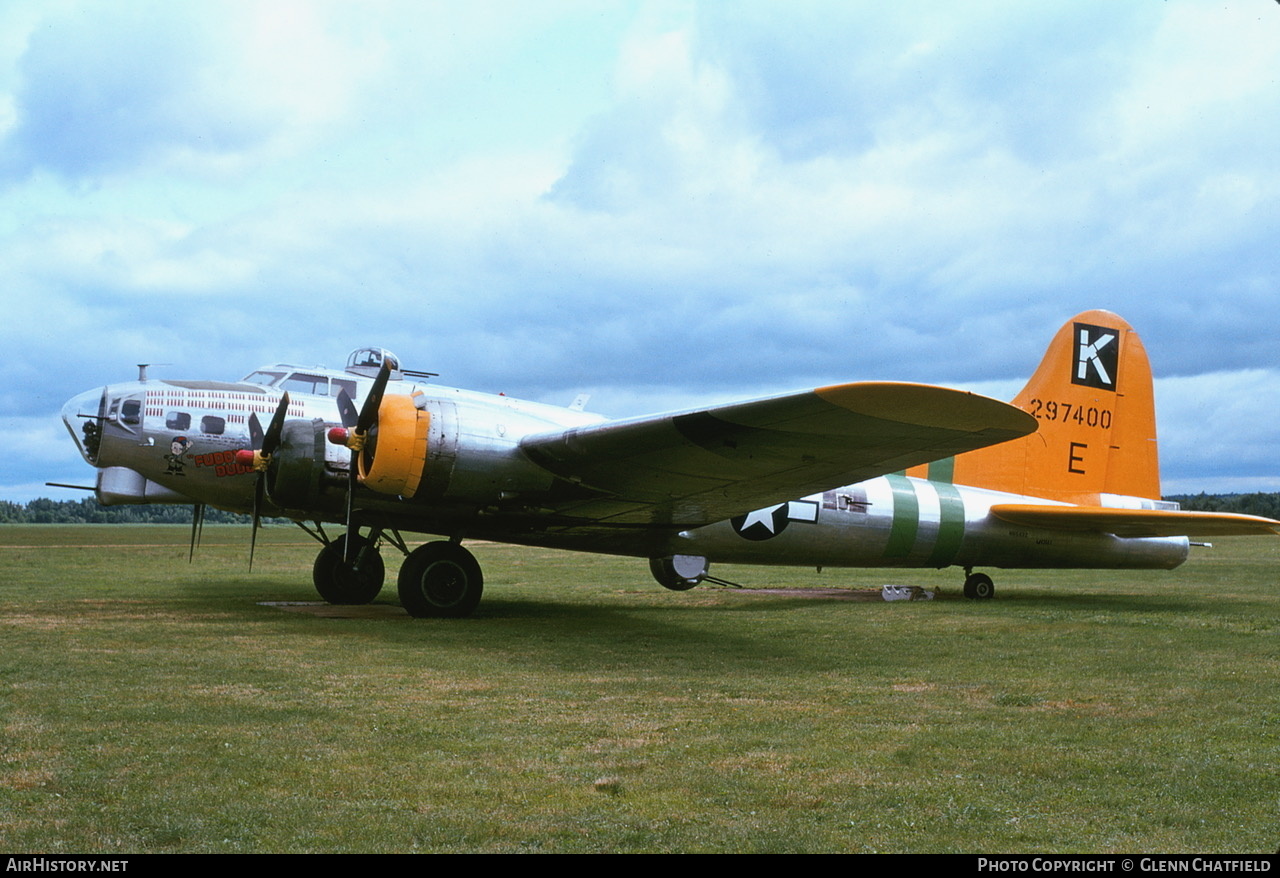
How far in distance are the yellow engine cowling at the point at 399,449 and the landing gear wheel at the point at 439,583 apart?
1474mm

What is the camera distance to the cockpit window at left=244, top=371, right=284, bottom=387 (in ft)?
46.8

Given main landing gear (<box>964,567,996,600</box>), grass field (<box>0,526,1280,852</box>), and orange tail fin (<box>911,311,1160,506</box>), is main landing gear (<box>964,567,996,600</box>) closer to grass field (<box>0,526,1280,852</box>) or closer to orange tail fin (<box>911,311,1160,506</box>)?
orange tail fin (<box>911,311,1160,506</box>)

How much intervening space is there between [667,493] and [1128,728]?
255 inches

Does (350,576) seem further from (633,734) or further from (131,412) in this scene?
(633,734)

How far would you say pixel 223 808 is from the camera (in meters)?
4.54

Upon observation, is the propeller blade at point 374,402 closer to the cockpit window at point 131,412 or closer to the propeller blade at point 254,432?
the propeller blade at point 254,432

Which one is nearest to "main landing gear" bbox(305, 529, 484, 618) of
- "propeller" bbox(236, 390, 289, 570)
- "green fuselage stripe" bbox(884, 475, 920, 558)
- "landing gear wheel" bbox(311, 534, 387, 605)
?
"propeller" bbox(236, 390, 289, 570)

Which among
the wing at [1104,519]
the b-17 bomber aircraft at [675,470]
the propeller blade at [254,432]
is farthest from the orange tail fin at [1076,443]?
the propeller blade at [254,432]

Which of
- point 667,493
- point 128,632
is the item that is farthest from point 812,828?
point 128,632

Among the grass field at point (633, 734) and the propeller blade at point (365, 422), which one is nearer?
the grass field at point (633, 734)

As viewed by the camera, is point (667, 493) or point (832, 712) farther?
point (667, 493)

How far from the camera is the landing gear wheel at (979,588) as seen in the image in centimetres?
1689
